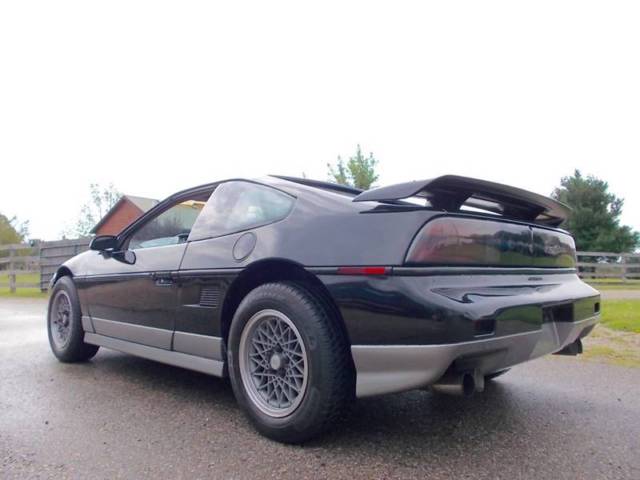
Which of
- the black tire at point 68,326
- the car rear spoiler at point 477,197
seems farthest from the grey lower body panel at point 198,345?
the black tire at point 68,326

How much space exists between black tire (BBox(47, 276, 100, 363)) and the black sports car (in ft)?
3.63

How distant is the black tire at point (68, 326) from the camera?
4.04 metres

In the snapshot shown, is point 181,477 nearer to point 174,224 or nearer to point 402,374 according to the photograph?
point 402,374

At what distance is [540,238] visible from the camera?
8.93 feet

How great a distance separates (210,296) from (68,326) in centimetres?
214

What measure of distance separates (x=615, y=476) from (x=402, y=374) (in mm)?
930

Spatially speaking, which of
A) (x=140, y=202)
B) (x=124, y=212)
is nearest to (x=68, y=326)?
(x=140, y=202)

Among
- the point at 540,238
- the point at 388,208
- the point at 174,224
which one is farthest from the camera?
the point at 174,224

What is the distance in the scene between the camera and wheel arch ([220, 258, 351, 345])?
230cm

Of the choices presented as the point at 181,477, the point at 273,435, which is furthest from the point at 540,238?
the point at 181,477

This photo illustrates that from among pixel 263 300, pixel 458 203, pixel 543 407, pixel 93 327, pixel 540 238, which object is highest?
pixel 458 203

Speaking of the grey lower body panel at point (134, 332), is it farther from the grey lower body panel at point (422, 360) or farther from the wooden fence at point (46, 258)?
the wooden fence at point (46, 258)

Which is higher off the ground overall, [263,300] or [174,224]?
[174,224]

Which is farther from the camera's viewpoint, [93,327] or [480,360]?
[93,327]
